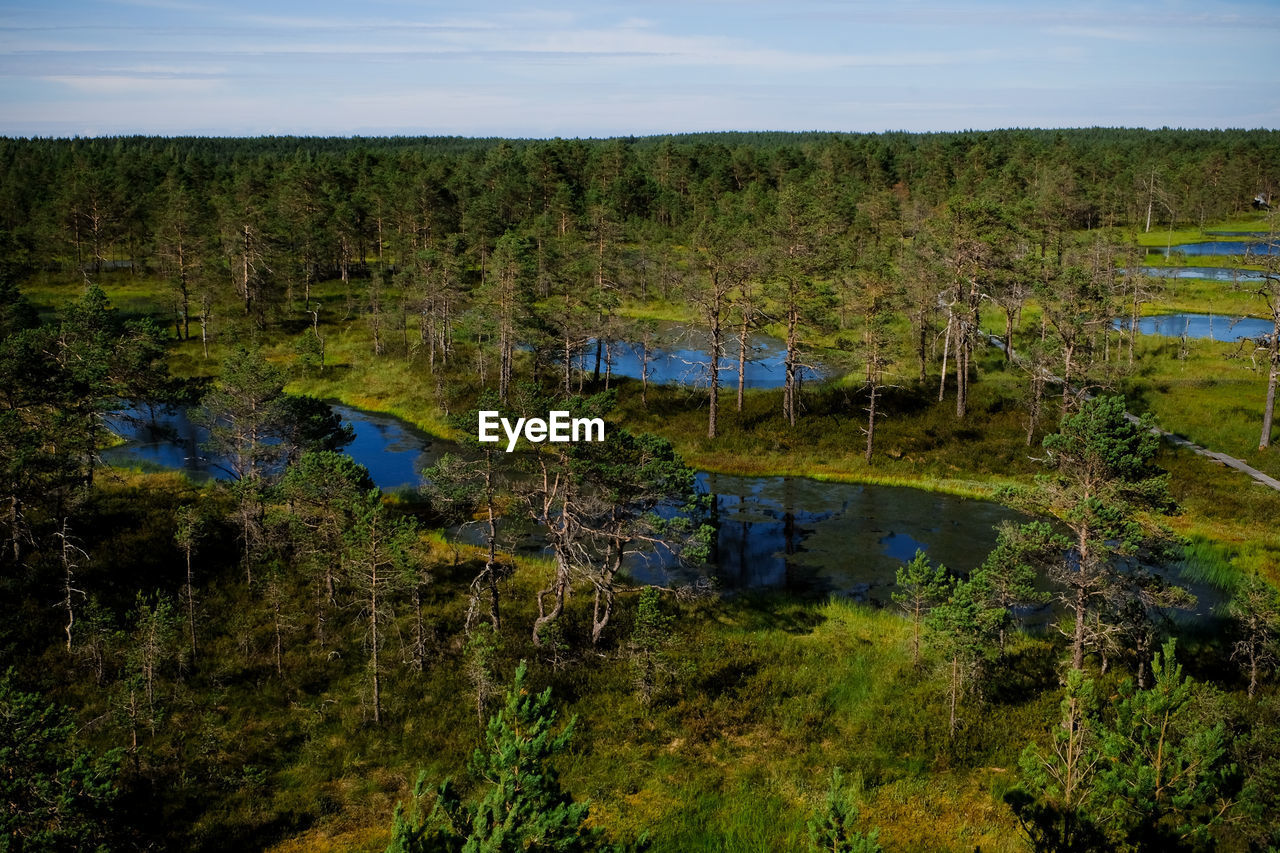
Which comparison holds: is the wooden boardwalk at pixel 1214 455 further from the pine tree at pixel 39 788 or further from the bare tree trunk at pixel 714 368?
the pine tree at pixel 39 788

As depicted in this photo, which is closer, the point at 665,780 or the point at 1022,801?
the point at 1022,801

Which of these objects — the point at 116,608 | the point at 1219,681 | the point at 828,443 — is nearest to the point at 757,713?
the point at 1219,681

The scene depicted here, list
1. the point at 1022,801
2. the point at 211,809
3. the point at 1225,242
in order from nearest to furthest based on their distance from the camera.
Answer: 1. the point at 1022,801
2. the point at 211,809
3. the point at 1225,242

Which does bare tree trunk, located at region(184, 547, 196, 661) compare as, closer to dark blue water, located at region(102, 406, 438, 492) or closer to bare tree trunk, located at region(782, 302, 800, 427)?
dark blue water, located at region(102, 406, 438, 492)

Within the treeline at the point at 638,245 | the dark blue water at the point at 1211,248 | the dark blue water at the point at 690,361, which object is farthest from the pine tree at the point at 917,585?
the dark blue water at the point at 1211,248

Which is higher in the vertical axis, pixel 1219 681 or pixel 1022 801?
pixel 1022 801

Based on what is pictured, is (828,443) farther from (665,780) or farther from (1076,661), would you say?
(665,780)

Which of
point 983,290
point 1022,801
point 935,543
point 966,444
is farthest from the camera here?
point 983,290
